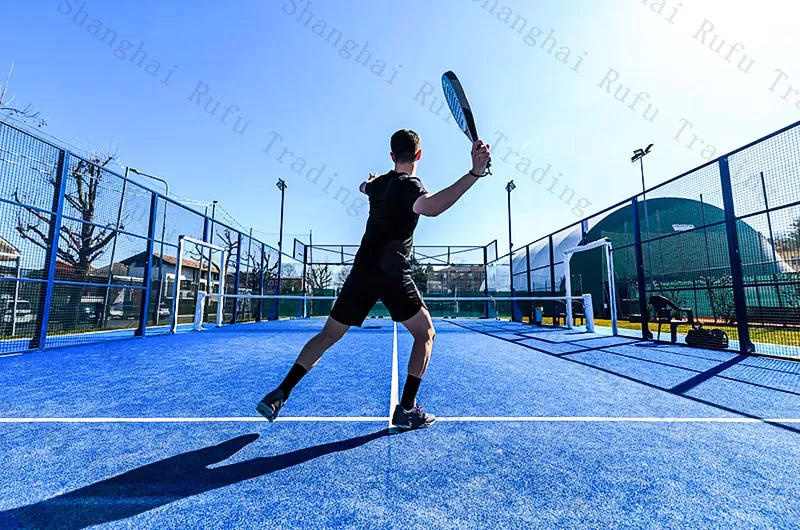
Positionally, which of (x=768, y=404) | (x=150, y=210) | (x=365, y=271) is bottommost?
(x=768, y=404)

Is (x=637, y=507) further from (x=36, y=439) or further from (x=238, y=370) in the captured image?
(x=238, y=370)

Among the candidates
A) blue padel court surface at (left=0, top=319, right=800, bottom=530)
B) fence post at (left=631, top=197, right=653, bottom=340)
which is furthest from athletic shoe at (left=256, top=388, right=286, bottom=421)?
fence post at (left=631, top=197, right=653, bottom=340)

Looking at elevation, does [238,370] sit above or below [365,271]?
below

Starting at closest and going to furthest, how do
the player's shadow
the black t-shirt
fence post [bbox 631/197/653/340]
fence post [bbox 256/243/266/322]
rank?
the player's shadow → the black t-shirt → fence post [bbox 631/197/653/340] → fence post [bbox 256/243/266/322]

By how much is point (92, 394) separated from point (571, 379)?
4306 mm

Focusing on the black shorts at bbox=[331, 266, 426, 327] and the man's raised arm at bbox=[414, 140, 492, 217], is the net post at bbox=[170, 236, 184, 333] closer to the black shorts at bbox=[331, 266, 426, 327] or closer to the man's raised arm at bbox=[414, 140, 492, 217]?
the black shorts at bbox=[331, 266, 426, 327]

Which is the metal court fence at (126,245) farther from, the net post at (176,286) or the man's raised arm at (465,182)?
the man's raised arm at (465,182)

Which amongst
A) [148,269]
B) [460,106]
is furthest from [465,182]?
[148,269]

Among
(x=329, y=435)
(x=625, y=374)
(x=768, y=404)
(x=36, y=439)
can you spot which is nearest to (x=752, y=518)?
(x=329, y=435)

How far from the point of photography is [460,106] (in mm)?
2289

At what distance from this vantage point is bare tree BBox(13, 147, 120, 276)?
5.73m

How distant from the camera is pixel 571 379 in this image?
3.58 meters

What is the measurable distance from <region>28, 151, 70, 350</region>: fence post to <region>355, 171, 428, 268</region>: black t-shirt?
6.36 meters

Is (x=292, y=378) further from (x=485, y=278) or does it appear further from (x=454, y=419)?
(x=485, y=278)
